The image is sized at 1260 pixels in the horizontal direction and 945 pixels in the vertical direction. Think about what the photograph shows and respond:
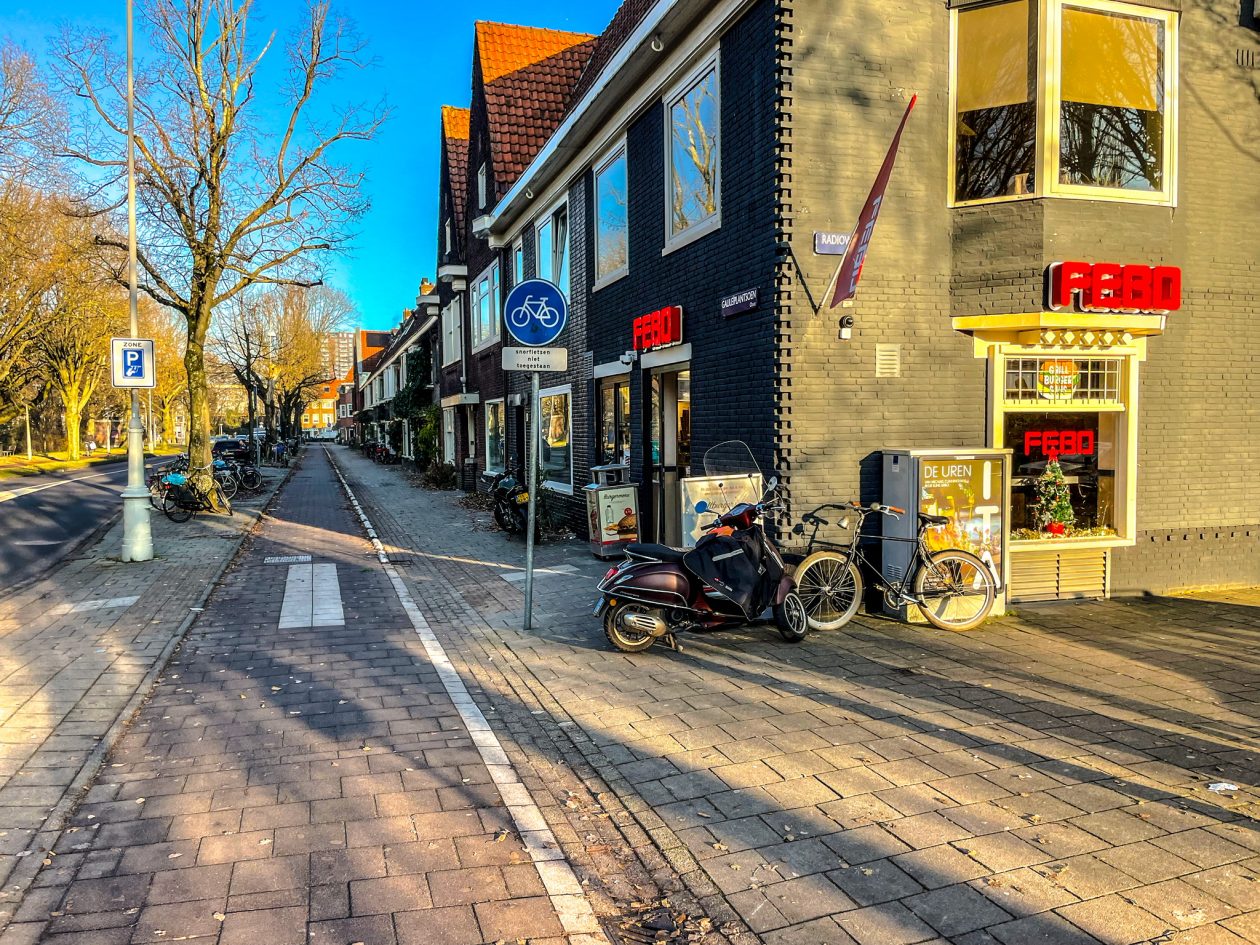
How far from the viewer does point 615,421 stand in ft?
42.9

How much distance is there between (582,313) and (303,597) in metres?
6.97

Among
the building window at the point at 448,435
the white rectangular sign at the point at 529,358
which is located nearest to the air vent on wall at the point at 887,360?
the white rectangular sign at the point at 529,358

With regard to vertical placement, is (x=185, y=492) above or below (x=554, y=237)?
below

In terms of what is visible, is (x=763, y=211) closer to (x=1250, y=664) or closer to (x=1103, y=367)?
(x=1103, y=367)

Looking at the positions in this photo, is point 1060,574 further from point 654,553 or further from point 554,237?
point 554,237

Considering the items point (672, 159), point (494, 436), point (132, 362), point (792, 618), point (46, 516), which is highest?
point (672, 159)

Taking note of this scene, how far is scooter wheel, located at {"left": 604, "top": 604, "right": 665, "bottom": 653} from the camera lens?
679cm

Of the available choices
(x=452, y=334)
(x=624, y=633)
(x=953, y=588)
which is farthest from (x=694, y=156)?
(x=452, y=334)

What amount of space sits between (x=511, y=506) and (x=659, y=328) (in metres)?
5.00

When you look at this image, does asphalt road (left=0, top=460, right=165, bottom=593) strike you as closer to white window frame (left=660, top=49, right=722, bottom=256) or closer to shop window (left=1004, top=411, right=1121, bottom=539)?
white window frame (left=660, top=49, right=722, bottom=256)

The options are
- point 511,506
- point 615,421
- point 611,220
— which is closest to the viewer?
point 611,220

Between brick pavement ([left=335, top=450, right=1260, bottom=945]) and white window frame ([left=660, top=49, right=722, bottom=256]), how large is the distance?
14.9 feet

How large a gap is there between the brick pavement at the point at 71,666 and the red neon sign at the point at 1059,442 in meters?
7.94

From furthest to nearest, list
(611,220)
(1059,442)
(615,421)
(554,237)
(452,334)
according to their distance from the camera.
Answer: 1. (452,334)
2. (554,237)
3. (615,421)
4. (611,220)
5. (1059,442)
